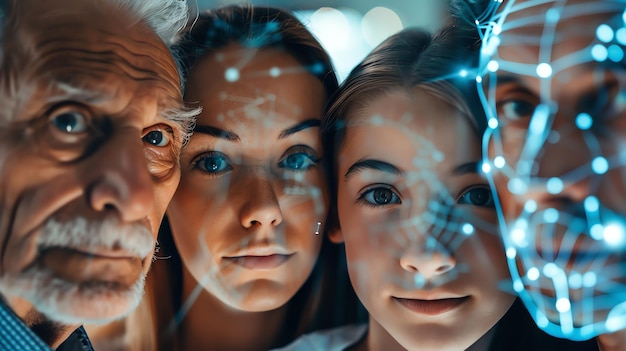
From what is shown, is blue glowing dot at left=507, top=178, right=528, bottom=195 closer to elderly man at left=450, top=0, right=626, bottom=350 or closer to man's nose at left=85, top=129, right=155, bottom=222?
elderly man at left=450, top=0, right=626, bottom=350

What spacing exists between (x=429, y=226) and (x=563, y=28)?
35 cm

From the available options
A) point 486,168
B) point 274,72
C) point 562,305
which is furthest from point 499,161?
point 274,72

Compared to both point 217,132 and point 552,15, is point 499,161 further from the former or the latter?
point 217,132

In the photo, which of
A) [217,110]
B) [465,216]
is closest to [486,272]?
[465,216]

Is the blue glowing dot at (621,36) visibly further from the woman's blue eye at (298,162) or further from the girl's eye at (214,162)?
the girl's eye at (214,162)

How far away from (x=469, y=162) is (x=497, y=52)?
17 centimetres

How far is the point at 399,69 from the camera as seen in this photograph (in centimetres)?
105

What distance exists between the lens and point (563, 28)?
962mm

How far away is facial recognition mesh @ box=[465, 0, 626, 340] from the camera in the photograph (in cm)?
96

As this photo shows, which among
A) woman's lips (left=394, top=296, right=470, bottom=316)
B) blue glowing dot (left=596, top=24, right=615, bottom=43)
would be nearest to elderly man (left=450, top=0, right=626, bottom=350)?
blue glowing dot (left=596, top=24, right=615, bottom=43)

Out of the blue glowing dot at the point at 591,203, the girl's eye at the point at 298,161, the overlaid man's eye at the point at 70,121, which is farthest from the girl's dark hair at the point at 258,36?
the blue glowing dot at the point at 591,203

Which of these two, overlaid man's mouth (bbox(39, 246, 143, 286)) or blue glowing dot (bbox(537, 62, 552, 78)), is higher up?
blue glowing dot (bbox(537, 62, 552, 78))

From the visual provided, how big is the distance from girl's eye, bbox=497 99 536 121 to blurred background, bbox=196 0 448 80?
195 mm

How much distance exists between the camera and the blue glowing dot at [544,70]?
0.97 m
